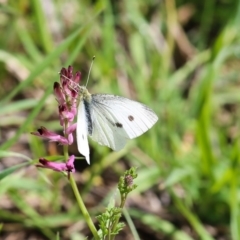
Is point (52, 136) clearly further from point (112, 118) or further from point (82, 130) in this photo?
point (112, 118)

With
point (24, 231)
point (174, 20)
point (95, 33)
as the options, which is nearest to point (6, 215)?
point (24, 231)

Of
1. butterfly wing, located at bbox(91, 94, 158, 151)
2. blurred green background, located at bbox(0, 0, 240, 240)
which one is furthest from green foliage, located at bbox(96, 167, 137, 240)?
blurred green background, located at bbox(0, 0, 240, 240)

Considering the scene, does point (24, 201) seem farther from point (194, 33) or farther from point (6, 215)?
point (194, 33)

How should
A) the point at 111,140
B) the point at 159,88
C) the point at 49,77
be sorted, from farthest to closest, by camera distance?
1. the point at 159,88
2. the point at 49,77
3. the point at 111,140

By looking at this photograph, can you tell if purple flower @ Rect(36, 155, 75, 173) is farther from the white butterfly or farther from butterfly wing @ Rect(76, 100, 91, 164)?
the white butterfly

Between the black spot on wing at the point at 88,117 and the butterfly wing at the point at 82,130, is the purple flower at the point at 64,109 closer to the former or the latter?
the butterfly wing at the point at 82,130

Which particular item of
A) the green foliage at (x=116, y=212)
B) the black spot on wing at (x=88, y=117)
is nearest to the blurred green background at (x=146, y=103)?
the black spot on wing at (x=88, y=117)

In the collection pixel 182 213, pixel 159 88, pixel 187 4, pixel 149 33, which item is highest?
pixel 187 4
